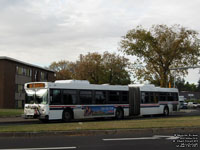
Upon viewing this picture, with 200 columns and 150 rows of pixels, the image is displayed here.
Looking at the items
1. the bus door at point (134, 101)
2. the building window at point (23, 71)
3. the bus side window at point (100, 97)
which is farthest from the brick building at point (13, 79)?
the bus side window at point (100, 97)

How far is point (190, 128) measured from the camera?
1521cm

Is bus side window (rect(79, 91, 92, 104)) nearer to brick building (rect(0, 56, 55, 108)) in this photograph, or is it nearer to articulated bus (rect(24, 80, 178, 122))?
articulated bus (rect(24, 80, 178, 122))

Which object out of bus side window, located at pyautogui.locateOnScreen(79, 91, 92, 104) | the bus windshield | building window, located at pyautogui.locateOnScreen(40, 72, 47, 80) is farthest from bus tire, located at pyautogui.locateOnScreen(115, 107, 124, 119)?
building window, located at pyautogui.locateOnScreen(40, 72, 47, 80)

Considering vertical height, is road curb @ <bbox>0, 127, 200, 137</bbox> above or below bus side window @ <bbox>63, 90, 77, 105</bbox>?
below

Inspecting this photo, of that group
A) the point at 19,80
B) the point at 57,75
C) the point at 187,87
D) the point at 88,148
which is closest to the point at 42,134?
Result: the point at 88,148

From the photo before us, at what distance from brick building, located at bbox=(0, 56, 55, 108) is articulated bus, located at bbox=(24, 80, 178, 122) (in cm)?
2692

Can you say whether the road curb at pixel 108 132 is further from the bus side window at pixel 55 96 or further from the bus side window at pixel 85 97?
the bus side window at pixel 85 97

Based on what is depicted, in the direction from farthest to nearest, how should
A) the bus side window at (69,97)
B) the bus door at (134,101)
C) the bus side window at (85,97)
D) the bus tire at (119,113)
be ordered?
the bus door at (134,101), the bus tire at (119,113), the bus side window at (85,97), the bus side window at (69,97)

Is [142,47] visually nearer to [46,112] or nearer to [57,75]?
[46,112]

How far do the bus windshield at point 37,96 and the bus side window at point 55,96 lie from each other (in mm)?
471

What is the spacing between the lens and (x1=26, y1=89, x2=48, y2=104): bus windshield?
72.3ft

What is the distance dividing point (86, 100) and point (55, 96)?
3165 mm

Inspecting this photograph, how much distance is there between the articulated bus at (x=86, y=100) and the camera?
22125 mm

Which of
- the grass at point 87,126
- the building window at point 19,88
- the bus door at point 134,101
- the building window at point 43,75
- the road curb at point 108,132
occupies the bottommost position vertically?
the road curb at point 108,132
